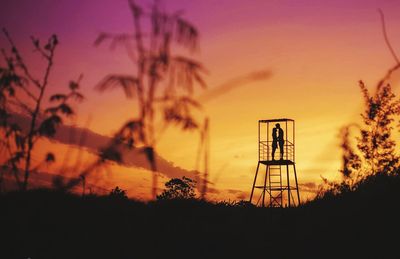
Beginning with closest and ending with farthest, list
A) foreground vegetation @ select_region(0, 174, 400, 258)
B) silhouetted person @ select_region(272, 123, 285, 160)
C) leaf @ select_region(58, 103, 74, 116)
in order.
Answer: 1. leaf @ select_region(58, 103, 74, 116)
2. foreground vegetation @ select_region(0, 174, 400, 258)
3. silhouetted person @ select_region(272, 123, 285, 160)

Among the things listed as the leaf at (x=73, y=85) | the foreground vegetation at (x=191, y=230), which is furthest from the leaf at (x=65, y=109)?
the foreground vegetation at (x=191, y=230)

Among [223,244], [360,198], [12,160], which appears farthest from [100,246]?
[360,198]

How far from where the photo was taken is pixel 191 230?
42.2 ft

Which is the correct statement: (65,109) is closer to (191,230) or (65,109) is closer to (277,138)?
(191,230)

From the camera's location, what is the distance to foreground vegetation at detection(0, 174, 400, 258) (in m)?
8.95

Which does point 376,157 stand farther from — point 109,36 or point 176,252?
point 109,36

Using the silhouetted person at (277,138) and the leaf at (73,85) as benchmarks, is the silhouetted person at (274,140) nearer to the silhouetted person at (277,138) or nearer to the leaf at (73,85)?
the silhouetted person at (277,138)

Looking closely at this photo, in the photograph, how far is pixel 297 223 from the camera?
1491 centimetres

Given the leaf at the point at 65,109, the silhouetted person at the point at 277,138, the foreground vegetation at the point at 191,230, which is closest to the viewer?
the leaf at the point at 65,109

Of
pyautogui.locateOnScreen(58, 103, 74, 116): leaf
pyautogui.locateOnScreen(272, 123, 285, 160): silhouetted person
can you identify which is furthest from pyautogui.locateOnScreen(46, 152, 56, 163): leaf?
pyautogui.locateOnScreen(272, 123, 285, 160): silhouetted person

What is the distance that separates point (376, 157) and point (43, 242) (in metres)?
28.2

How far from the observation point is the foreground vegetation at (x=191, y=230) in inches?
352

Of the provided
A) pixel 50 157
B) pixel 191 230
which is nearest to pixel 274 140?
pixel 191 230

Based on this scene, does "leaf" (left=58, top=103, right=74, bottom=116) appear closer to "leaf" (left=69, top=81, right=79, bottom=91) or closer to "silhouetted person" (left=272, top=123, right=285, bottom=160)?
"leaf" (left=69, top=81, right=79, bottom=91)
